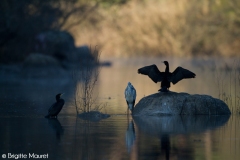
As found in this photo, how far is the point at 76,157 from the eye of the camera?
32.1 feet

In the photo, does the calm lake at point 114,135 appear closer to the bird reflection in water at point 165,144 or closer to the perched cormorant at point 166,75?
the bird reflection in water at point 165,144

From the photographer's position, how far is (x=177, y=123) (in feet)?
45.4

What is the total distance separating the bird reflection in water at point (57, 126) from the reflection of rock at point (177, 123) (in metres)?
1.56

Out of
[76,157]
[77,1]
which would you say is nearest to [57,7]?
[77,1]

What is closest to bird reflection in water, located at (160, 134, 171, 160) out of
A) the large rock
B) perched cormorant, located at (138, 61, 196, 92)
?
the large rock

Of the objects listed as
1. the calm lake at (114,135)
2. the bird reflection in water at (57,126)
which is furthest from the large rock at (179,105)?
the bird reflection in water at (57,126)

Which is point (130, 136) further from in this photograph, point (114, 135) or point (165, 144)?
point (165, 144)

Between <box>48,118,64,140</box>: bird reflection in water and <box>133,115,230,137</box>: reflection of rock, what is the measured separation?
1.56 m

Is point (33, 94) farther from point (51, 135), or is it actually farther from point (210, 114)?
point (51, 135)

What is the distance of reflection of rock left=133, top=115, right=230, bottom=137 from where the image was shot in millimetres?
12789

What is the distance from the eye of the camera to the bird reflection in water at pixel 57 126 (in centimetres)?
1228

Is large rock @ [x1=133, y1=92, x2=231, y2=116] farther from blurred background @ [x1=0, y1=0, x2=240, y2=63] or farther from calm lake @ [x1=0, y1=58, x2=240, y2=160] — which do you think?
blurred background @ [x1=0, y1=0, x2=240, y2=63]

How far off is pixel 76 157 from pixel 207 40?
147 ft

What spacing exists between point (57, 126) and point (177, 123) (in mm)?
Result: 2467
